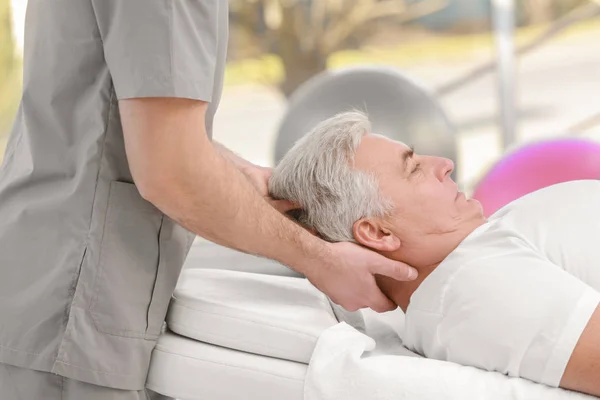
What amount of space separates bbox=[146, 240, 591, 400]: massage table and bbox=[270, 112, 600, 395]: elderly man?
0.05 metres

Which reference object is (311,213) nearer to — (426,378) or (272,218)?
(272,218)

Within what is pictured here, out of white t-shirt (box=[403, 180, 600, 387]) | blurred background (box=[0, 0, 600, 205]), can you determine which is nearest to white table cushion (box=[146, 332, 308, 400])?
white t-shirt (box=[403, 180, 600, 387])

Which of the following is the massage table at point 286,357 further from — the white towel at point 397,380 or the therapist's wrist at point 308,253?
the therapist's wrist at point 308,253

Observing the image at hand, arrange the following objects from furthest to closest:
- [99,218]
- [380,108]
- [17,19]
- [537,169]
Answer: [17,19] → [380,108] → [537,169] → [99,218]

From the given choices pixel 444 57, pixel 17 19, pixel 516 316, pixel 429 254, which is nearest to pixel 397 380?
pixel 516 316

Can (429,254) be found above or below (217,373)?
above

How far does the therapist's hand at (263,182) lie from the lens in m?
1.75

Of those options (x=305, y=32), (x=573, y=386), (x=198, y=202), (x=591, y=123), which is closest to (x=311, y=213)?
(x=198, y=202)

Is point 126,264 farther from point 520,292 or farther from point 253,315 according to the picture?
point 520,292

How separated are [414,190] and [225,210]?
1.37 ft

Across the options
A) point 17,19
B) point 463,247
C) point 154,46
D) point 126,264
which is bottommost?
point 17,19

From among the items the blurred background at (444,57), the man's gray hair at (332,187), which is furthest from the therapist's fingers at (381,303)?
the blurred background at (444,57)

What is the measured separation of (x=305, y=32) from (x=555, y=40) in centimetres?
158

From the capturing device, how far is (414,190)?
67.2 inches
